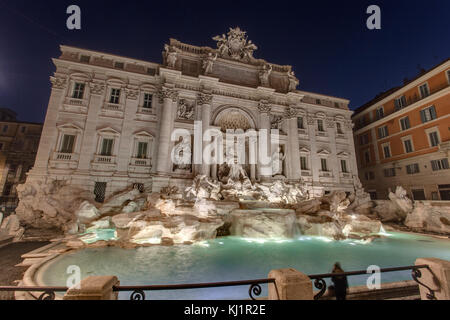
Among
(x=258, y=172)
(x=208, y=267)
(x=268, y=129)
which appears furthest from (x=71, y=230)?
(x=268, y=129)

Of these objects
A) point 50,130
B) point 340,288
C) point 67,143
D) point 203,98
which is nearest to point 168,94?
point 203,98

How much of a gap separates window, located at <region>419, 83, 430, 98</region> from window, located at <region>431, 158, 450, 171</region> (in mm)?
6214

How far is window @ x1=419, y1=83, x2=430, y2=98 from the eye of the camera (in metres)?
17.9

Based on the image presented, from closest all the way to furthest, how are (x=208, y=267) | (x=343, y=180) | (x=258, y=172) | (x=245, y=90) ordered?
(x=208, y=267) → (x=258, y=172) → (x=245, y=90) → (x=343, y=180)

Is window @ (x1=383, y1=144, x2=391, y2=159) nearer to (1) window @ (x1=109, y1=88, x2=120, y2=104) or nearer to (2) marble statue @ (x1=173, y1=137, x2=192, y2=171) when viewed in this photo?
(2) marble statue @ (x1=173, y1=137, x2=192, y2=171)

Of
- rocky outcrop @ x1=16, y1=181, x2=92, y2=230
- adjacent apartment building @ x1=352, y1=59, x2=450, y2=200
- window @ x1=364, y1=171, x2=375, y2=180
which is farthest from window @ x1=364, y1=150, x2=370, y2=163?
rocky outcrop @ x1=16, y1=181, x2=92, y2=230

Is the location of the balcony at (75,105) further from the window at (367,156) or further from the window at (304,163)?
the window at (367,156)

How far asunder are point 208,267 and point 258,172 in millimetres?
12367

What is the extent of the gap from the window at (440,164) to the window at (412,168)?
1232mm

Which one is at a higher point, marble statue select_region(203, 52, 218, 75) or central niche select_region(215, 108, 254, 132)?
marble statue select_region(203, 52, 218, 75)

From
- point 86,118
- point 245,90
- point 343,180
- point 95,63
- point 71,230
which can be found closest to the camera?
point 71,230

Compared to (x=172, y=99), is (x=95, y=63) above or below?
above
